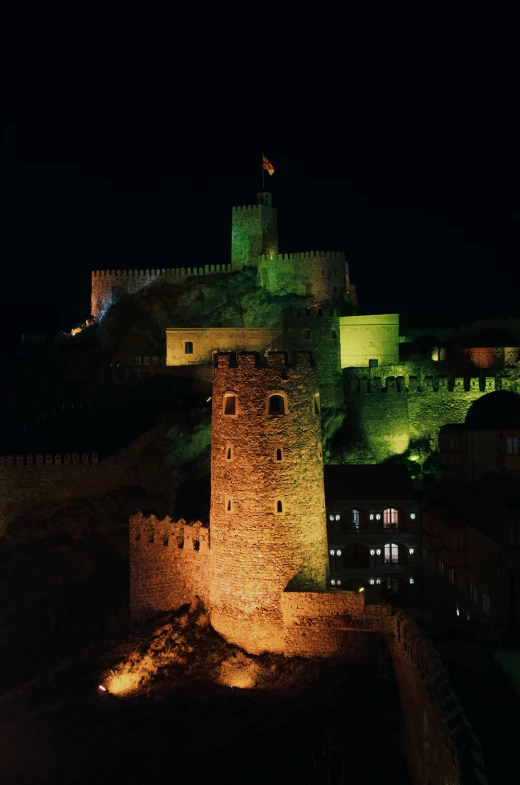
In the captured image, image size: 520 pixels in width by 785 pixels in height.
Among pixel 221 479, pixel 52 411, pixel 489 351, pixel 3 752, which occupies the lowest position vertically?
pixel 3 752

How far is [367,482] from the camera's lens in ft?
127

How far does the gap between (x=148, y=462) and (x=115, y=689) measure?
19.3 meters

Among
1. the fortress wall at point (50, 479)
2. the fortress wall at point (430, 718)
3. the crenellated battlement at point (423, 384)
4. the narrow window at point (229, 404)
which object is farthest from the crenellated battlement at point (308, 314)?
the fortress wall at point (430, 718)

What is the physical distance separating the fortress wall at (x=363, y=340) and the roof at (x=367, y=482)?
52.0ft

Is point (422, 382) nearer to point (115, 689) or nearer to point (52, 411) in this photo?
point (52, 411)

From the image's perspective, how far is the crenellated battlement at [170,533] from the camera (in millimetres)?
30062

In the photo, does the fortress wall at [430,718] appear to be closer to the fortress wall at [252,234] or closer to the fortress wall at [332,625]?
the fortress wall at [332,625]

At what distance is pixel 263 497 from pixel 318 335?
1023 inches

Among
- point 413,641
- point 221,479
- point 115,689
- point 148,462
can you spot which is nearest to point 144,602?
point 115,689

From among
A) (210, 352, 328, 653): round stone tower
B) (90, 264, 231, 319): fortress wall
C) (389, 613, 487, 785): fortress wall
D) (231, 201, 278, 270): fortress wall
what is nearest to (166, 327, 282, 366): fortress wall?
(90, 264, 231, 319): fortress wall

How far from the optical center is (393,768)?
21922mm

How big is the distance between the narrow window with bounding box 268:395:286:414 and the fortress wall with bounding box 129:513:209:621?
5257 mm

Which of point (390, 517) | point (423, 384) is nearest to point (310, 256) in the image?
point (423, 384)

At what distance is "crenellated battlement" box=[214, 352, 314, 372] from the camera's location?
28.0 m
